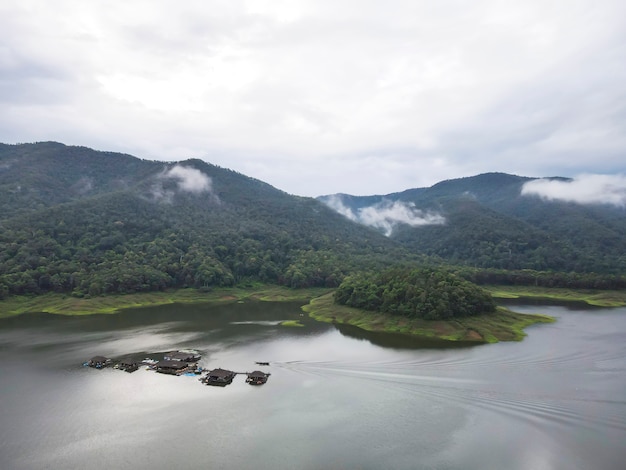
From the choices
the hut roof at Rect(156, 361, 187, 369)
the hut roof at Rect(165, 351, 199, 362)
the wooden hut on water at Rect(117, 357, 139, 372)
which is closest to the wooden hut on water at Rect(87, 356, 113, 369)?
the wooden hut on water at Rect(117, 357, 139, 372)

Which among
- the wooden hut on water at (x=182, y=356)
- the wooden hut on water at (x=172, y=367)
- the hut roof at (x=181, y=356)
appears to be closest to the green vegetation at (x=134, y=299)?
the wooden hut on water at (x=182, y=356)

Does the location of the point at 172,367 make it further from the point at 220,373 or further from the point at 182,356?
the point at 220,373

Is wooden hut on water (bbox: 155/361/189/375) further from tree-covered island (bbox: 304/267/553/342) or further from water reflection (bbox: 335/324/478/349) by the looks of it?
tree-covered island (bbox: 304/267/553/342)

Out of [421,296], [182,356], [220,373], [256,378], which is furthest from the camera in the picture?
[421,296]

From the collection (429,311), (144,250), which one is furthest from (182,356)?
(144,250)

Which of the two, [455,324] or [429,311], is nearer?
[455,324]
